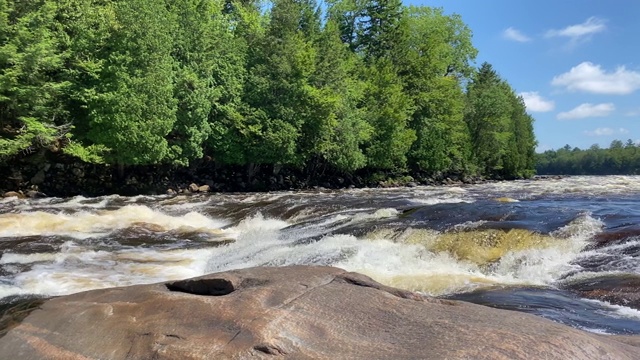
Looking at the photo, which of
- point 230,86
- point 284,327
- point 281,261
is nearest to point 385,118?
point 230,86

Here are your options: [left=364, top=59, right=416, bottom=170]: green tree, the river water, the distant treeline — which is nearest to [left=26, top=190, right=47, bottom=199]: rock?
the river water

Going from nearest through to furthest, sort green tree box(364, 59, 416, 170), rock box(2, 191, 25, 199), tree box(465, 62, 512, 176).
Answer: rock box(2, 191, 25, 199)
green tree box(364, 59, 416, 170)
tree box(465, 62, 512, 176)

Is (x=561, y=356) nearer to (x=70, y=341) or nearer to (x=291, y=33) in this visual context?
(x=70, y=341)

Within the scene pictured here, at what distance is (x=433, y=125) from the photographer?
154ft

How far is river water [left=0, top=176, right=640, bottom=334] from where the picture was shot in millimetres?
7375

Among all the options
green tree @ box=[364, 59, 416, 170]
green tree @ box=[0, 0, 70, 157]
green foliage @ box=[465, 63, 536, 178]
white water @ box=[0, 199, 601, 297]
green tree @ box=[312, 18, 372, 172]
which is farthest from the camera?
green foliage @ box=[465, 63, 536, 178]

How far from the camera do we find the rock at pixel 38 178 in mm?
25464

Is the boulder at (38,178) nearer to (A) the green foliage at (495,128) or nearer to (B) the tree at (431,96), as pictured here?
(B) the tree at (431,96)

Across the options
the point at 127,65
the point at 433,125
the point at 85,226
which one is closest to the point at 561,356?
the point at 85,226

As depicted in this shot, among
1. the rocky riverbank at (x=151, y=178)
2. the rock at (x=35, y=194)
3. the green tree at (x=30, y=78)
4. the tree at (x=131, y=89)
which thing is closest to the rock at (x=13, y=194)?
the rocky riverbank at (x=151, y=178)

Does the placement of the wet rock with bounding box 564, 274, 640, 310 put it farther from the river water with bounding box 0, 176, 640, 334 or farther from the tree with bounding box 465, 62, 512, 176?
the tree with bounding box 465, 62, 512, 176

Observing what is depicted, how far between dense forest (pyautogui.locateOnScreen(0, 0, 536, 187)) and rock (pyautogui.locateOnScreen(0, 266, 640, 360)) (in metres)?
21.8

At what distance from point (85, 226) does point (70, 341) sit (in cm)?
1187

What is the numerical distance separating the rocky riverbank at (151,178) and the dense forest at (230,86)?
28.1 inches
